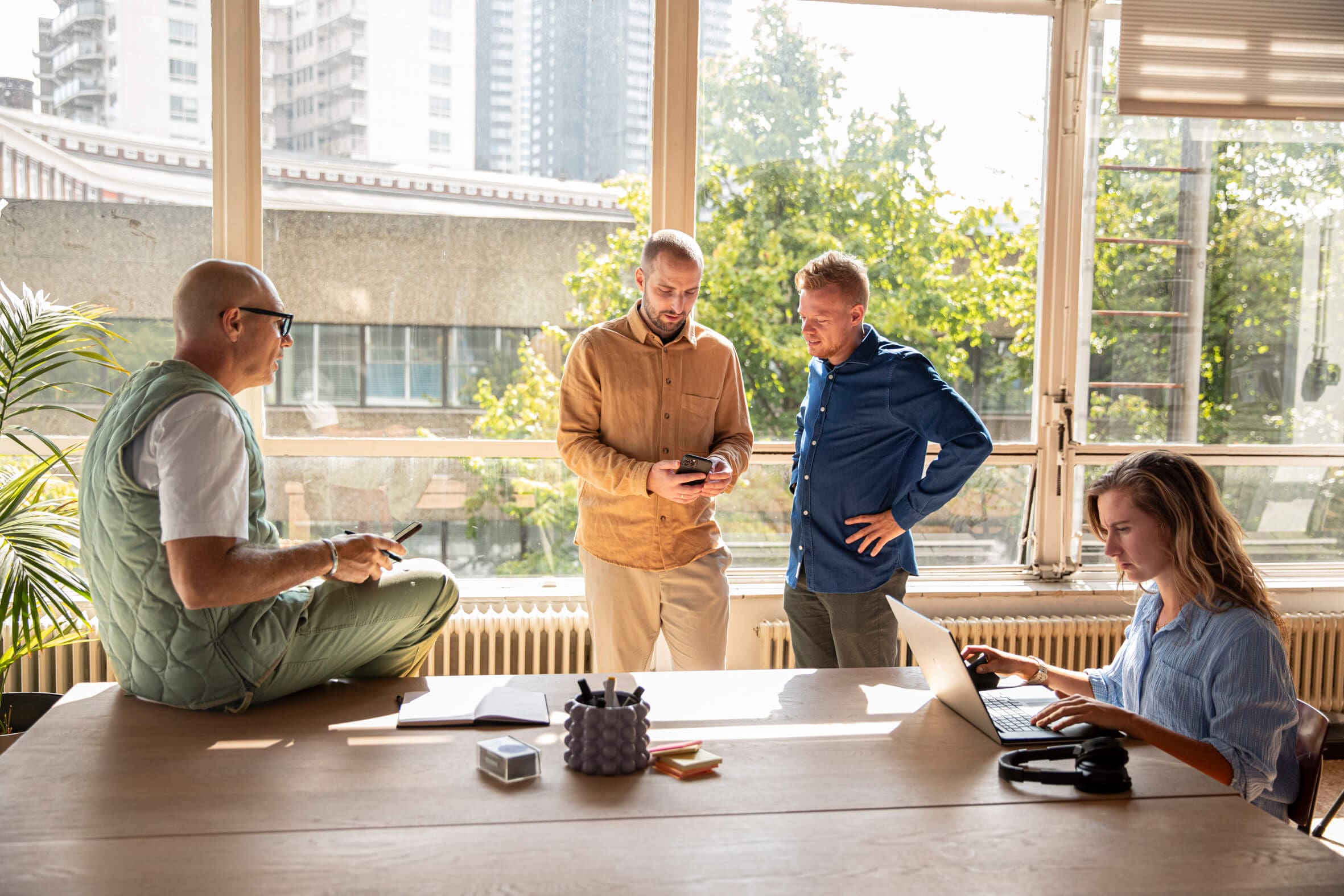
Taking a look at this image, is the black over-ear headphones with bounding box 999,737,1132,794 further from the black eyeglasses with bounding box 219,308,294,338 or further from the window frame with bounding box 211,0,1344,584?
the window frame with bounding box 211,0,1344,584

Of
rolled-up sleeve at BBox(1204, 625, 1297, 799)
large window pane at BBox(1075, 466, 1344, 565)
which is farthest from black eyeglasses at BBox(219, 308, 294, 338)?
large window pane at BBox(1075, 466, 1344, 565)

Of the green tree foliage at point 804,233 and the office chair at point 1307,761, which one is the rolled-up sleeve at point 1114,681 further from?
the green tree foliage at point 804,233

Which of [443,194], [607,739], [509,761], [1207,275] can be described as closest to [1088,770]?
[607,739]

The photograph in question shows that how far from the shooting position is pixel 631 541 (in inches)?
126

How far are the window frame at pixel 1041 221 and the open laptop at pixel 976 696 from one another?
205 cm

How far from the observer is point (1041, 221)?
175 inches

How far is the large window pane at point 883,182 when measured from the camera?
4.23 meters

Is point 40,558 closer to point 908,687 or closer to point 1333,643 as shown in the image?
point 908,687

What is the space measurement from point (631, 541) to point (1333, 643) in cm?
312

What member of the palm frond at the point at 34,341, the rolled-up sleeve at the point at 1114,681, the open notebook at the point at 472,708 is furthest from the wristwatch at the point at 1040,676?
the palm frond at the point at 34,341

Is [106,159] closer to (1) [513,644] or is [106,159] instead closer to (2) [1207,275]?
(1) [513,644]

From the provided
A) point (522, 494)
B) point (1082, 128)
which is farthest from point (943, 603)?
point (1082, 128)

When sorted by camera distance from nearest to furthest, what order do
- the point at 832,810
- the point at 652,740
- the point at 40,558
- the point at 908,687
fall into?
the point at 832,810 → the point at 652,740 → the point at 908,687 → the point at 40,558

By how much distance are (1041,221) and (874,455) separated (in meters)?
1.87
